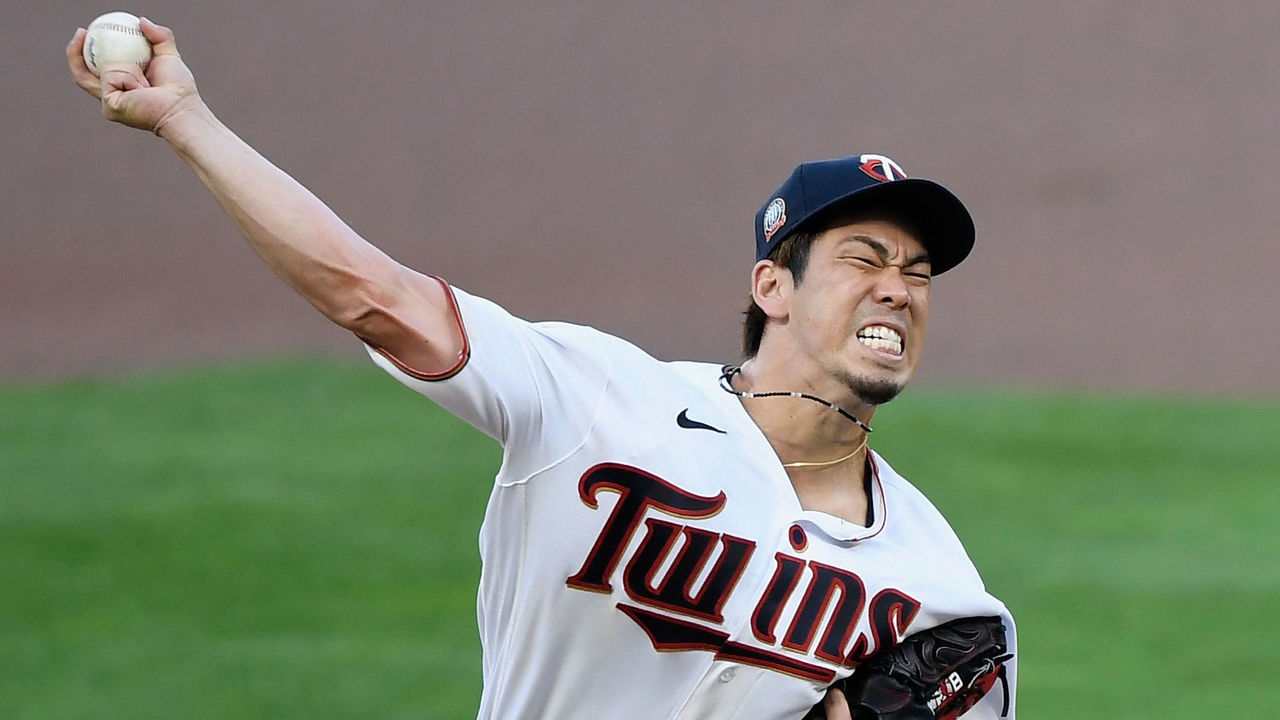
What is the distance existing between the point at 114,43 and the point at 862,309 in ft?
4.97

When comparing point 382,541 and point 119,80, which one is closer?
point 119,80

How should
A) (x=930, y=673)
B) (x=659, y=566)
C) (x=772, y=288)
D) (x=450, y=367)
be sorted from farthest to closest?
(x=772, y=288) → (x=930, y=673) → (x=659, y=566) → (x=450, y=367)

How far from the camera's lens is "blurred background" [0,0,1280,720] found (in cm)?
1001

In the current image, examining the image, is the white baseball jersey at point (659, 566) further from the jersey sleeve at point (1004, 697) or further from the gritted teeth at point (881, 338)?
the gritted teeth at point (881, 338)

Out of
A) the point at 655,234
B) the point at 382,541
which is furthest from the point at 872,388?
the point at 655,234

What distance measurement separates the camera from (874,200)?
10.8ft

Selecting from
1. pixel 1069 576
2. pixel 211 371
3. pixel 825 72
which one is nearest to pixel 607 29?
pixel 825 72

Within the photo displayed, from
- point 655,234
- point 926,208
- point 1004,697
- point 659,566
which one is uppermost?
point 655,234

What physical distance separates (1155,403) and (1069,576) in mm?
3204

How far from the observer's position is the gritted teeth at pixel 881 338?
3.21 m

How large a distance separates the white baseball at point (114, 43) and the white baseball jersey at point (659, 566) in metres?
0.70

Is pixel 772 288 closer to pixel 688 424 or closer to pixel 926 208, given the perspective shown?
pixel 926 208

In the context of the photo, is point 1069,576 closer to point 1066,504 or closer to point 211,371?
point 1066,504

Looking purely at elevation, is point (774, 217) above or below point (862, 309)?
above
